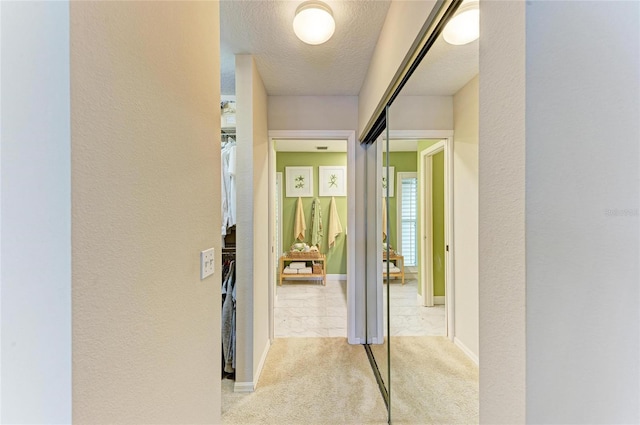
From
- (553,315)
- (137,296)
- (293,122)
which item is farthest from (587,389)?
(293,122)

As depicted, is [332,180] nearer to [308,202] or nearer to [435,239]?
[308,202]

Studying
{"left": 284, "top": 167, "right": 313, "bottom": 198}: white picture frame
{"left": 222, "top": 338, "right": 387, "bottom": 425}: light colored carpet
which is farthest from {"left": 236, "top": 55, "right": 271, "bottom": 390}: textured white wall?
{"left": 284, "top": 167, "right": 313, "bottom": 198}: white picture frame

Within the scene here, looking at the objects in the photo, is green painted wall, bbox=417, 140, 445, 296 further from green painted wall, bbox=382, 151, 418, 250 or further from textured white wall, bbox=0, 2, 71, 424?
textured white wall, bbox=0, 2, 71, 424

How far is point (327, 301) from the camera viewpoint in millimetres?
3877

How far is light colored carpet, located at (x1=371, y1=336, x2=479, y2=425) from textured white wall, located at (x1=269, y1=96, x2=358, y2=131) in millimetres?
2001

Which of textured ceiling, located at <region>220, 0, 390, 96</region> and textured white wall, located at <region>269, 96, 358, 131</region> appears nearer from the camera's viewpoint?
textured ceiling, located at <region>220, 0, 390, 96</region>

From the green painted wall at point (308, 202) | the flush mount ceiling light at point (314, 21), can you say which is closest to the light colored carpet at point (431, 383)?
the flush mount ceiling light at point (314, 21)

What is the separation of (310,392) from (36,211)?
2.01 m

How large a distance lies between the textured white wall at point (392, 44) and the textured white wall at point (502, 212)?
0.46 meters

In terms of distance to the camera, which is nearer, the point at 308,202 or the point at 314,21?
the point at 314,21

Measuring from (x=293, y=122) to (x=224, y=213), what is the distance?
1148mm

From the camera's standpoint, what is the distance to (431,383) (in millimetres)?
1187

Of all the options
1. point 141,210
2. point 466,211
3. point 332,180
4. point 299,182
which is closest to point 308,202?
point 299,182

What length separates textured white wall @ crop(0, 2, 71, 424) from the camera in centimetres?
49
